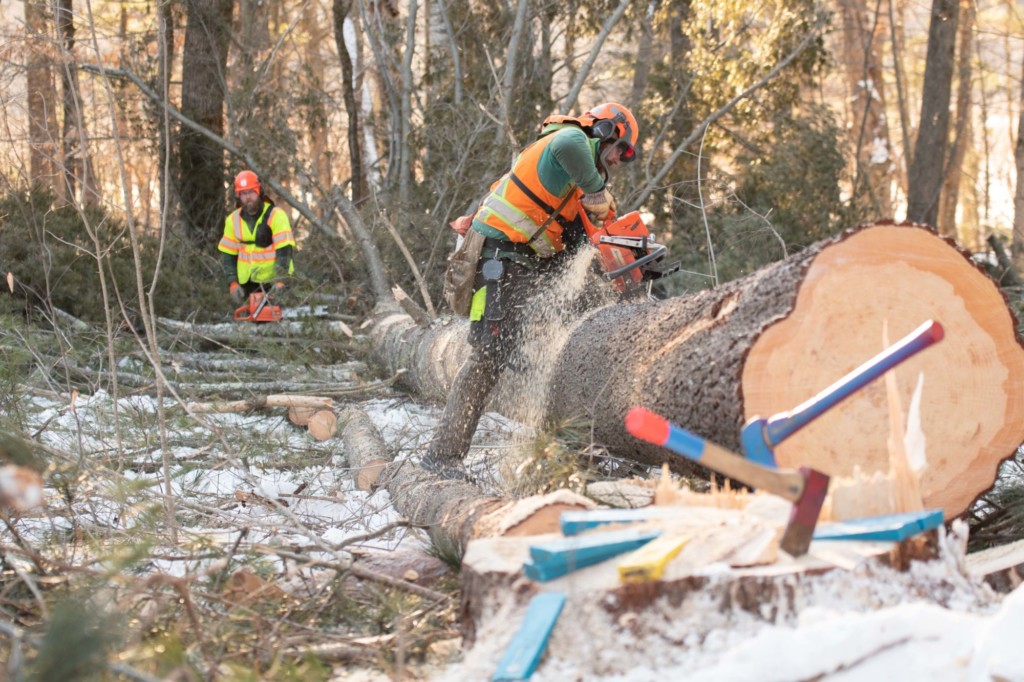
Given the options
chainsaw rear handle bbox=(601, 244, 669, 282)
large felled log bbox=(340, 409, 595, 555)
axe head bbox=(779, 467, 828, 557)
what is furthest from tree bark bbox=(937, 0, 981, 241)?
axe head bbox=(779, 467, 828, 557)

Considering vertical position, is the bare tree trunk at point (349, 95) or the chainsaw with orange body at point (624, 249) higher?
the bare tree trunk at point (349, 95)

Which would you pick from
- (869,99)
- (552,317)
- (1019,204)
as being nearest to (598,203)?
(552,317)

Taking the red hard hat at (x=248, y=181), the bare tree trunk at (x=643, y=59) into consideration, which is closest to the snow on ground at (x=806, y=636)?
the red hard hat at (x=248, y=181)

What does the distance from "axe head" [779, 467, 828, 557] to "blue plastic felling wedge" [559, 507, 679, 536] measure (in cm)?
33

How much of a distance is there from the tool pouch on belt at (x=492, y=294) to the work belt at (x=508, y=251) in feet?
0.12

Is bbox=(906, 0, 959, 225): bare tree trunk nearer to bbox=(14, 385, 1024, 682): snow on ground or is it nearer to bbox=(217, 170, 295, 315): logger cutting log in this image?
bbox=(217, 170, 295, 315): logger cutting log

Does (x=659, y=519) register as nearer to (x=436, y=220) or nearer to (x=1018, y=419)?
(x=1018, y=419)

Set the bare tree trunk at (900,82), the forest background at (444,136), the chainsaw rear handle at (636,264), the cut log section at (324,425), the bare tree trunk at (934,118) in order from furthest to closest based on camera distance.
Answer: the bare tree trunk at (900,82), the bare tree trunk at (934,118), the forest background at (444,136), the cut log section at (324,425), the chainsaw rear handle at (636,264)

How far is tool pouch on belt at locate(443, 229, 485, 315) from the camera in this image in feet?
15.5

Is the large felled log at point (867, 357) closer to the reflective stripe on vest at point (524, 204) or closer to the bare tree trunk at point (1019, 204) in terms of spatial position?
the reflective stripe on vest at point (524, 204)

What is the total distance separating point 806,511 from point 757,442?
0.25m

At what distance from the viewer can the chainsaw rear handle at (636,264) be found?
191 inches

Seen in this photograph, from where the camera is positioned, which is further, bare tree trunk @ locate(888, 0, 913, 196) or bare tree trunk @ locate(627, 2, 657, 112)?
bare tree trunk @ locate(888, 0, 913, 196)

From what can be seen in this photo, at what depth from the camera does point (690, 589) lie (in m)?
2.14
